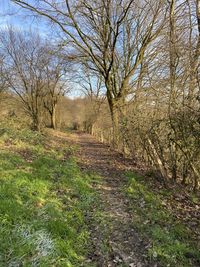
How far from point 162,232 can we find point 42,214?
7.38 ft

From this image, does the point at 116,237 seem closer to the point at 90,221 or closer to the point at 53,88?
the point at 90,221

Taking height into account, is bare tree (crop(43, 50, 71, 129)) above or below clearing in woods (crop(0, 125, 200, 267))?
above

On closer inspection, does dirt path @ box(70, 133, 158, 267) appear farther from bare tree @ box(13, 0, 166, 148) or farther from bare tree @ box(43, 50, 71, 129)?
bare tree @ box(43, 50, 71, 129)

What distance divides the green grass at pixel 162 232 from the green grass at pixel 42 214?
1.06 meters

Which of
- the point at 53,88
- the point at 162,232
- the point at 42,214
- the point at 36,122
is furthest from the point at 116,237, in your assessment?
the point at 53,88

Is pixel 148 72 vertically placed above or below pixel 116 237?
above

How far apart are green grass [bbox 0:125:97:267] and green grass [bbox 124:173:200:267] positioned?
1.06 metres

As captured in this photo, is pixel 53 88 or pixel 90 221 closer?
pixel 90 221

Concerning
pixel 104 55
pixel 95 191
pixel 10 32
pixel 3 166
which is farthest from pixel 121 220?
pixel 10 32

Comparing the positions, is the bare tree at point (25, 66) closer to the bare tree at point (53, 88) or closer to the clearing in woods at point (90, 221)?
the bare tree at point (53, 88)

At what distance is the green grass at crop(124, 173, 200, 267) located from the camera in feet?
13.4

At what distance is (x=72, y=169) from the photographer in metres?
9.04

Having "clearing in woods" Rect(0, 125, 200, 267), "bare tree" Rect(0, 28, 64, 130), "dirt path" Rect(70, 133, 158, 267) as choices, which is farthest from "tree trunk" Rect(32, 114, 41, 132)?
"dirt path" Rect(70, 133, 158, 267)

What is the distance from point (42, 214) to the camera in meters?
4.94
